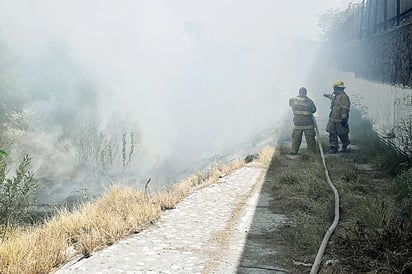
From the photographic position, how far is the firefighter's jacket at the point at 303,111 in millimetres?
10289

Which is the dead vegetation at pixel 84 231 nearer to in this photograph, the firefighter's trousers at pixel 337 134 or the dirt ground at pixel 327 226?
the dirt ground at pixel 327 226

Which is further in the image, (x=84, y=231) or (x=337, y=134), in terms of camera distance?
(x=337, y=134)

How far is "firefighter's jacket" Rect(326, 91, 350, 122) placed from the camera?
393 inches

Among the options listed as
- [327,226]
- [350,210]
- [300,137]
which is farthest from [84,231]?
[300,137]

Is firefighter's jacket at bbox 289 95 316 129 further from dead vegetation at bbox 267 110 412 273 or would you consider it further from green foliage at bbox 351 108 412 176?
green foliage at bbox 351 108 412 176

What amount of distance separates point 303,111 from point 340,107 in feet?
2.62

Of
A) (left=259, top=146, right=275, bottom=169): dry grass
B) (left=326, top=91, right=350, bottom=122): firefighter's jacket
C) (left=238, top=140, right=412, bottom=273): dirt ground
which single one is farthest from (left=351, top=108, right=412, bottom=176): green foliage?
(left=259, top=146, right=275, bottom=169): dry grass

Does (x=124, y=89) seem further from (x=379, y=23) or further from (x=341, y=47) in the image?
(x=379, y=23)

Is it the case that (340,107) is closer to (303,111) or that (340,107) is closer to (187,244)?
(303,111)

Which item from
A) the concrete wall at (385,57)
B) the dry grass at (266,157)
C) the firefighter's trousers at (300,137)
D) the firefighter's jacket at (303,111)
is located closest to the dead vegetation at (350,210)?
the dry grass at (266,157)

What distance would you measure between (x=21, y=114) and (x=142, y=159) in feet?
23.9

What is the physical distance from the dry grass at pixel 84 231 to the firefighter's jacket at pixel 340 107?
4570mm

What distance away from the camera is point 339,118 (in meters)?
10.1

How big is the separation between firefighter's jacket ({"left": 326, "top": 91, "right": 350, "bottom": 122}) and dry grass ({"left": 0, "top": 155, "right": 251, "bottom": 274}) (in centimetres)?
Result: 457
